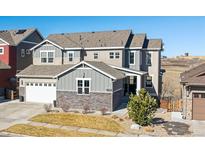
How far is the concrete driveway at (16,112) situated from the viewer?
21.1 metres

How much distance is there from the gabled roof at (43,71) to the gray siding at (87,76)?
2.54 meters

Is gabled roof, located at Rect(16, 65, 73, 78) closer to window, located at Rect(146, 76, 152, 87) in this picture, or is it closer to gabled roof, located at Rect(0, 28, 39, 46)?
gabled roof, located at Rect(0, 28, 39, 46)

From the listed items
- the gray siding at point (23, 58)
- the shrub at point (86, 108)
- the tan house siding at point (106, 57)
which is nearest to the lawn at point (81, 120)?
the shrub at point (86, 108)

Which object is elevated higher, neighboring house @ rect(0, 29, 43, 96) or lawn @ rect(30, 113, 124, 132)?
neighboring house @ rect(0, 29, 43, 96)

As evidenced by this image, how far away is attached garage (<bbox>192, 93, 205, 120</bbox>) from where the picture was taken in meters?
22.3

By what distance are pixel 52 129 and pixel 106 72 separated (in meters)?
8.91

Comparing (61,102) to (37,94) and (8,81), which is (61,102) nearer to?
(37,94)

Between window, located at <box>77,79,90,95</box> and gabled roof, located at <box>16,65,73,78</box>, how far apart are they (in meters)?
4.18

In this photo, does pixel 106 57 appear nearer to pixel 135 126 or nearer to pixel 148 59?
pixel 148 59

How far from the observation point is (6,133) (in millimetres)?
17625

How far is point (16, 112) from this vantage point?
2448cm

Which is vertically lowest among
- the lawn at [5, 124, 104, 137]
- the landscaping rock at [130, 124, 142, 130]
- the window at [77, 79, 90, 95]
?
the lawn at [5, 124, 104, 137]

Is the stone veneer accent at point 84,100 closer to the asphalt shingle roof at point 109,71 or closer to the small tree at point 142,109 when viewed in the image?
the asphalt shingle roof at point 109,71

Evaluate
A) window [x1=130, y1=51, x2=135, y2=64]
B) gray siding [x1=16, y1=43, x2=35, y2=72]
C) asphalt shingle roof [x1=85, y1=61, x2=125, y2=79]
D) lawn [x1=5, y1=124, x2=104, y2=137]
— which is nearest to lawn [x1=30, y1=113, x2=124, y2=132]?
lawn [x1=5, y1=124, x2=104, y2=137]
